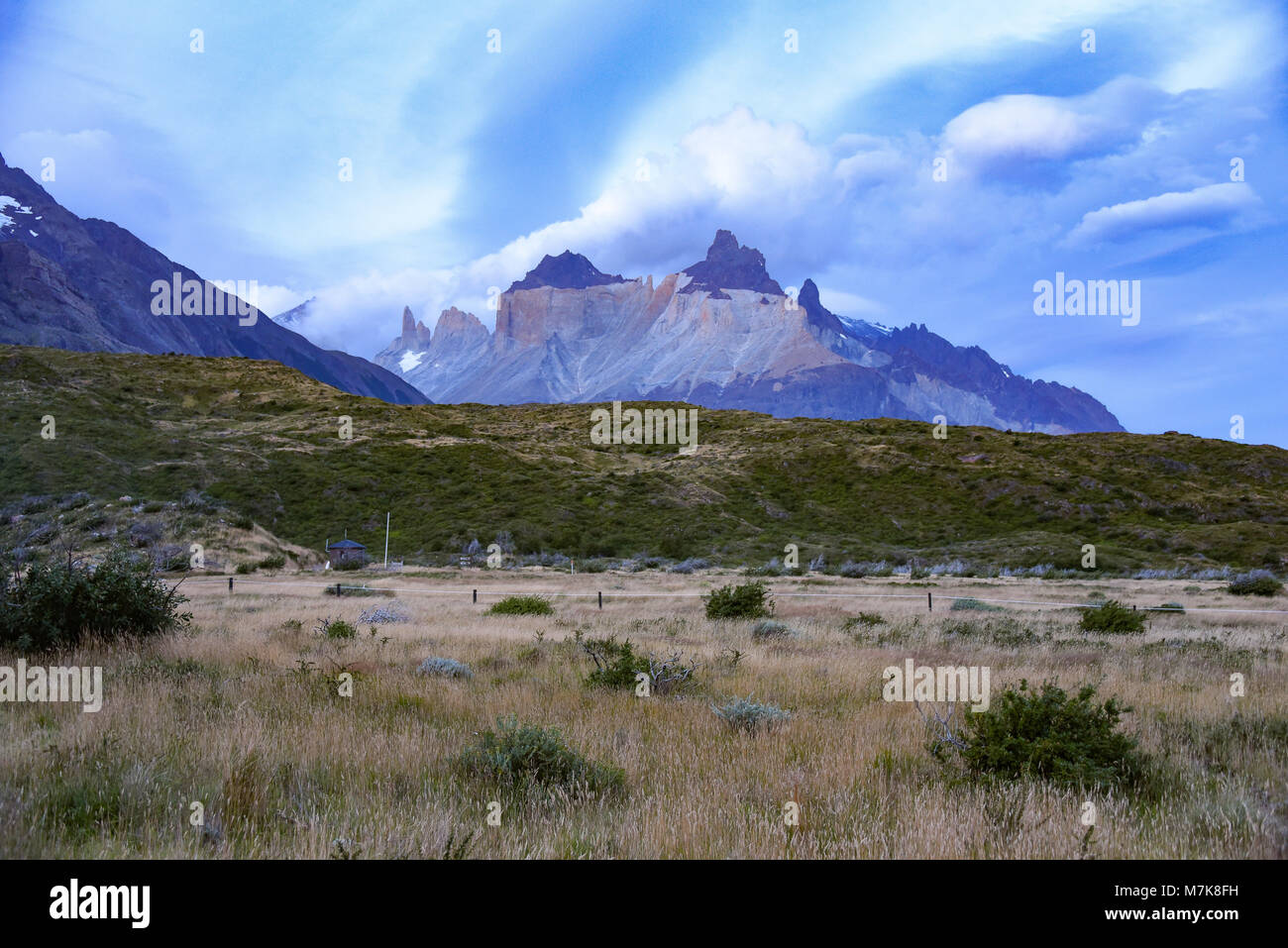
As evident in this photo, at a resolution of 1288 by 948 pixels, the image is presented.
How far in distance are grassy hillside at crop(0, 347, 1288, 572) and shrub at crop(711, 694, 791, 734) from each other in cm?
4333

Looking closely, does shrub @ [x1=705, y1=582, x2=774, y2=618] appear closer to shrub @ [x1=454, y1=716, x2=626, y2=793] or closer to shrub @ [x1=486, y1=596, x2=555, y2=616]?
shrub @ [x1=486, y1=596, x2=555, y2=616]

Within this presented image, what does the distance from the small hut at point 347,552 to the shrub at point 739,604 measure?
3265 centimetres

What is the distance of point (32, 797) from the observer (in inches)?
158

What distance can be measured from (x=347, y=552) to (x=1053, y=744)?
4839cm

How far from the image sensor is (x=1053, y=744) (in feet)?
17.5

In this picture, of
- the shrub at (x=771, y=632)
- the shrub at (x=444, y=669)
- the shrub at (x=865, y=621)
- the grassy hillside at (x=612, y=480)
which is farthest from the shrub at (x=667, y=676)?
the grassy hillside at (x=612, y=480)

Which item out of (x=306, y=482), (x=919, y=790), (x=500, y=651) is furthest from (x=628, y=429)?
(x=919, y=790)

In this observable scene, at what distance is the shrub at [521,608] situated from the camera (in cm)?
2031

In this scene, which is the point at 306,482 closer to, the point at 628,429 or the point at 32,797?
the point at 628,429

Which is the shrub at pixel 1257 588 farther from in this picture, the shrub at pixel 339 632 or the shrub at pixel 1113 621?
the shrub at pixel 339 632

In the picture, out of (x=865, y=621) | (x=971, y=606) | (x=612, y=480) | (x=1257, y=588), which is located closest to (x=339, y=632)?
(x=865, y=621)

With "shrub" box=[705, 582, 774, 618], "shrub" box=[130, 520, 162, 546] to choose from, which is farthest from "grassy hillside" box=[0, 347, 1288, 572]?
"shrub" box=[705, 582, 774, 618]
